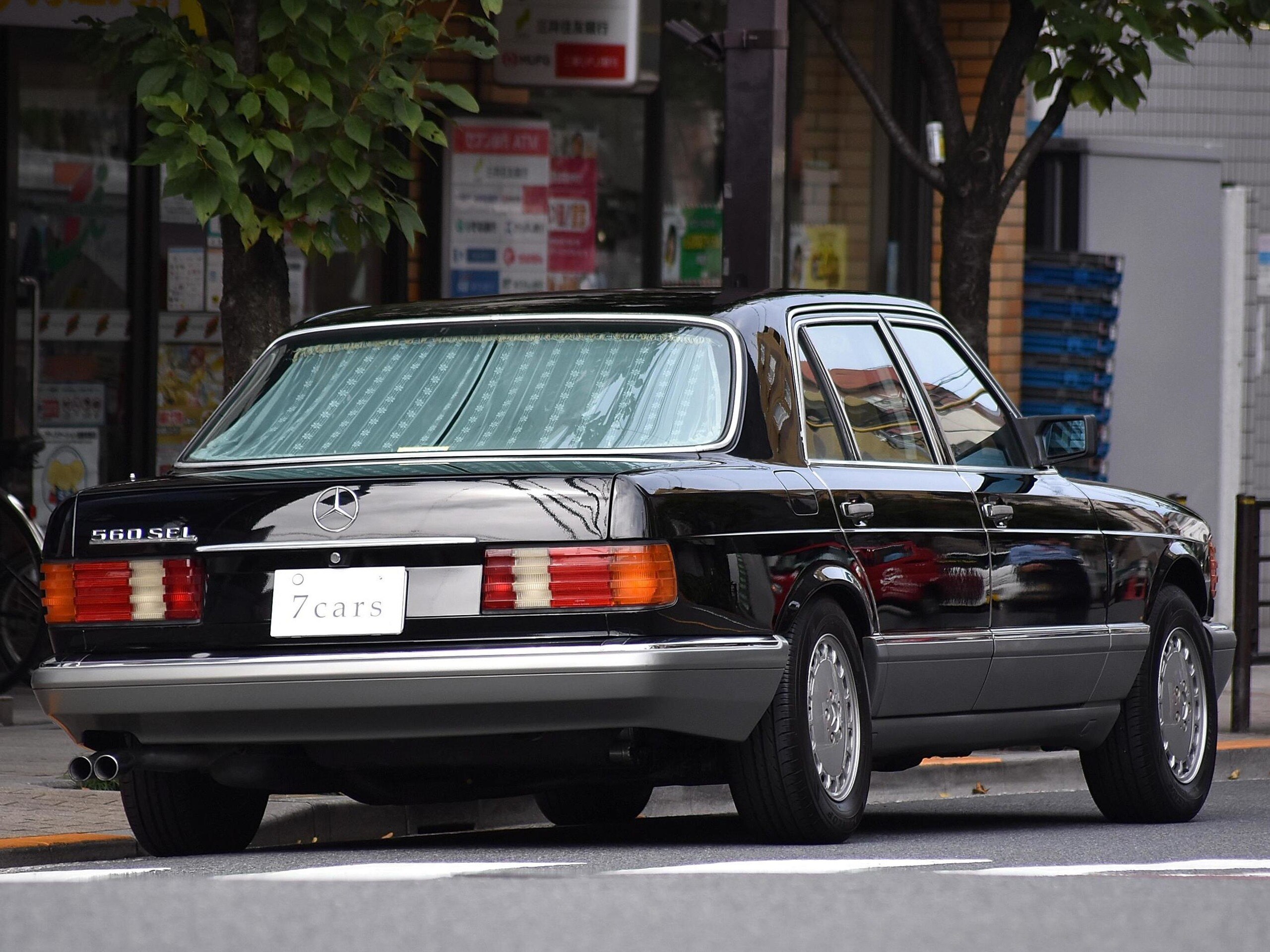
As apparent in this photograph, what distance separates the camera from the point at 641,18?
14930 millimetres

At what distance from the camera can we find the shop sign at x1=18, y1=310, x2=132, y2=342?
1356cm

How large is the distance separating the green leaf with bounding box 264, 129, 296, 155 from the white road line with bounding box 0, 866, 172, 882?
10.2ft

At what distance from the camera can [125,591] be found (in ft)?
22.0

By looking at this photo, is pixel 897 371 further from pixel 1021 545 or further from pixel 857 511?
pixel 857 511

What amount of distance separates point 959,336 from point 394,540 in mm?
2684

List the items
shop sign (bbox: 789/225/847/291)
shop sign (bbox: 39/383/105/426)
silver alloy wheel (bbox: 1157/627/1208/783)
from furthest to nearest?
shop sign (bbox: 789/225/847/291)
shop sign (bbox: 39/383/105/426)
silver alloy wheel (bbox: 1157/627/1208/783)

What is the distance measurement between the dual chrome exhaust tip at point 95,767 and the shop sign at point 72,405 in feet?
Answer: 23.6

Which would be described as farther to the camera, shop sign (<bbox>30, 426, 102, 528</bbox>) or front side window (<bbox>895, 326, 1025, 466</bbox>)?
shop sign (<bbox>30, 426, 102, 528</bbox>)

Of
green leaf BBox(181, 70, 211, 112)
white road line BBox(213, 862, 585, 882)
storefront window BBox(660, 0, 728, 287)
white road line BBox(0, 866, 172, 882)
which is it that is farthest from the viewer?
storefront window BBox(660, 0, 728, 287)

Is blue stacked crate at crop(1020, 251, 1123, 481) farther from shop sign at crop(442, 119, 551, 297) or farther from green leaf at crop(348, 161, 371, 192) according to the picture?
green leaf at crop(348, 161, 371, 192)

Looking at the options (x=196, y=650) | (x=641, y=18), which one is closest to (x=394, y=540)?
(x=196, y=650)

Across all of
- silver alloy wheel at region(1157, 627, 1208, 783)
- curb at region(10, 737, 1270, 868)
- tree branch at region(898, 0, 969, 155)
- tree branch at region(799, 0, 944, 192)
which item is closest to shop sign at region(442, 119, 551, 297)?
tree branch at region(799, 0, 944, 192)

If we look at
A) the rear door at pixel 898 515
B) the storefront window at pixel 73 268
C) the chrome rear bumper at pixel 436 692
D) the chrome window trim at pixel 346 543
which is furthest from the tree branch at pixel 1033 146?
the chrome window trim at pixel 346 543

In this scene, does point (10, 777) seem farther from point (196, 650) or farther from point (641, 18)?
point (641, 18)
